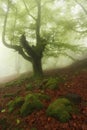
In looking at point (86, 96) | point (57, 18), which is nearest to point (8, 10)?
point (57, 18)

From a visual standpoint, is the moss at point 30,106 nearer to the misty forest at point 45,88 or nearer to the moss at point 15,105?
the misty forest at point 45,88

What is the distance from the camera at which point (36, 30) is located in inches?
666

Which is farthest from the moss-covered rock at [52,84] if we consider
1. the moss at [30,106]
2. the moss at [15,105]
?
the moss at [30,106]

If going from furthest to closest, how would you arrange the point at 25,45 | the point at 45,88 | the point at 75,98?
1. the point at 25,45
2. the point at 45,88
3. the point at 75,98

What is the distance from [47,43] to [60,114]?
925cm

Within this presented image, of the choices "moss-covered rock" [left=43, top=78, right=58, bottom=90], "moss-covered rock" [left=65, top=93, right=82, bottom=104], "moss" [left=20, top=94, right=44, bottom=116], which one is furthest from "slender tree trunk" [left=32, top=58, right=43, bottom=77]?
"moss" [left=20, top=94, right=44, bottom=116]

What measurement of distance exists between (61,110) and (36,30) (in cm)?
1048

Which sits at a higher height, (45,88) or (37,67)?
(37,67)

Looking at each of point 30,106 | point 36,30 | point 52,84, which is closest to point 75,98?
point 30,106

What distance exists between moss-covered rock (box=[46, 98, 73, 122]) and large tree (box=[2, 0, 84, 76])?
800cm

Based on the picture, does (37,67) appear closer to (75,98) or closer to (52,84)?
(52,84)

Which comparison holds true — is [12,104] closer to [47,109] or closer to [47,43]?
[47,109]

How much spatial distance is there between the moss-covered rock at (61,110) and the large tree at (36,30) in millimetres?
8001

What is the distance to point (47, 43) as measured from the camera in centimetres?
1602
